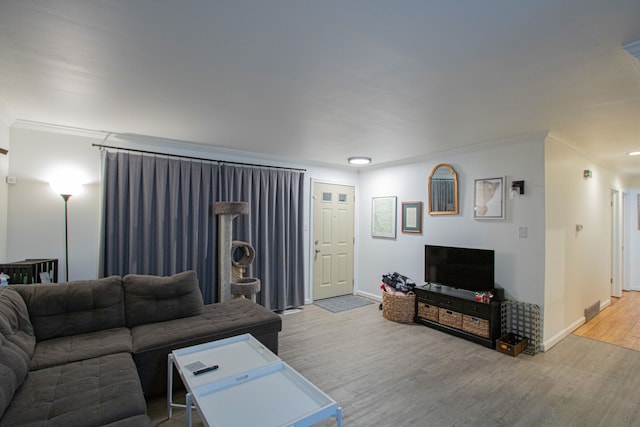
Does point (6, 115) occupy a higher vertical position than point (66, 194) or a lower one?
higher

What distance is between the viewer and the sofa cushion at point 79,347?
84.0 inches

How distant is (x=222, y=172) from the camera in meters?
4.36

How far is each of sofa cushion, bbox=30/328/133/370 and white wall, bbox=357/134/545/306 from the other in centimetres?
388

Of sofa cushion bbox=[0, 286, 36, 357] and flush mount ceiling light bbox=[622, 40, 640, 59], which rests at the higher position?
flush mount ceiling light bbox=[622, 40, 640, 59]

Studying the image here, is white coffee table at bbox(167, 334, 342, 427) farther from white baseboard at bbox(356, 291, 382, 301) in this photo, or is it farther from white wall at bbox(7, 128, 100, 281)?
white baseboard at bbox(356, 291, 382, 301)

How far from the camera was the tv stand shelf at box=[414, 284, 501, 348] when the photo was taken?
140 inches

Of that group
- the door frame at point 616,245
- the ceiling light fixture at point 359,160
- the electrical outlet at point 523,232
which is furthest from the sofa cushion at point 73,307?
the door frame at point 616,245

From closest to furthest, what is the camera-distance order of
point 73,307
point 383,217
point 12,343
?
1. point 12,343
2. point 73,307
3. point 383,217

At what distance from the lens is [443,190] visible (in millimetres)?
4438

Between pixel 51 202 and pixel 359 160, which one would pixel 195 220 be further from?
pixel 359 160

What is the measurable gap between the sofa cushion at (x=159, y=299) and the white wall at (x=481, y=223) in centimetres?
324

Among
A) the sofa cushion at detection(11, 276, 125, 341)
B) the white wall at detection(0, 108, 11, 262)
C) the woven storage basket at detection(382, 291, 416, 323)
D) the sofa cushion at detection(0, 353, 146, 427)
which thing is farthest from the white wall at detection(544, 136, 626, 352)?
the white wall at detection(0, 108, 11, 262)

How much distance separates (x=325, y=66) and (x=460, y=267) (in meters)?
3.17

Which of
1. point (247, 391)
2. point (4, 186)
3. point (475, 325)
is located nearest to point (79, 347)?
point (247, 391)
